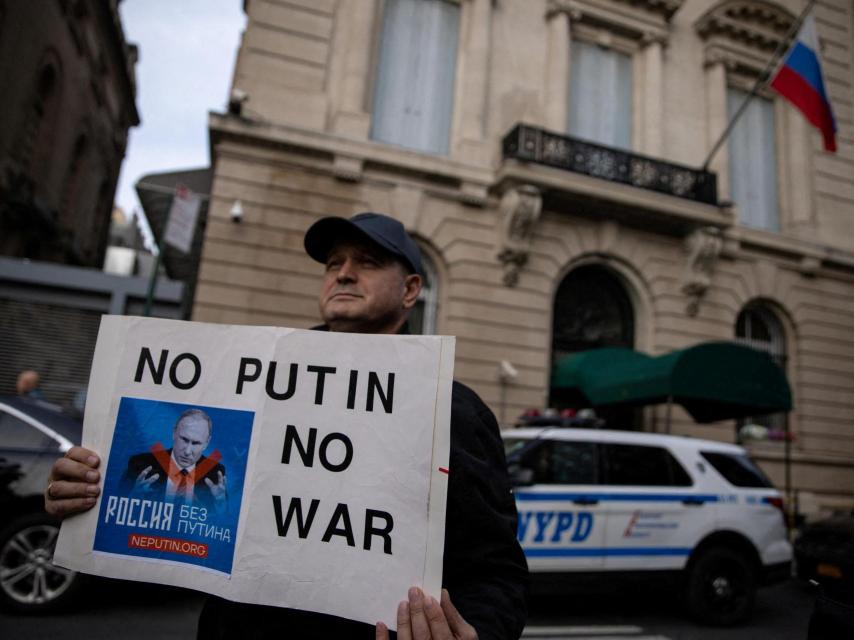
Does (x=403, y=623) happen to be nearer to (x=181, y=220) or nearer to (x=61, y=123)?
(x=181, y=220)

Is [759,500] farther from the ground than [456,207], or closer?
closer

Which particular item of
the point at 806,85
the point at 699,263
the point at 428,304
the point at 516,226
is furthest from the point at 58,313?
the point at 806,85

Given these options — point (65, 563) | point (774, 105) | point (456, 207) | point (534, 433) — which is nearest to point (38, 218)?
point (456, 207)

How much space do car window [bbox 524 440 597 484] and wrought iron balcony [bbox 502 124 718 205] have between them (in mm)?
7001

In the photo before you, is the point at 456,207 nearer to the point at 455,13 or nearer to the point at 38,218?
the point at 455,13

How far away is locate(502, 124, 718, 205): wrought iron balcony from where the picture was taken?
11617mm

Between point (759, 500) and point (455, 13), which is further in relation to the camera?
point (455, 13)

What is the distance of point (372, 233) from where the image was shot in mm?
1707

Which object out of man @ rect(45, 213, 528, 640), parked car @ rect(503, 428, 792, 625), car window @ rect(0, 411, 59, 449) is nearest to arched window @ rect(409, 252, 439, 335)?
parked car @ rect(503, 428, 792, 625)

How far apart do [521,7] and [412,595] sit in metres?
14.6

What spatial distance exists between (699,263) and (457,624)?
13.1 m

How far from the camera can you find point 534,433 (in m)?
6.05

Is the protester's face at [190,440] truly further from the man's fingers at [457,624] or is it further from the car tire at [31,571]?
the car tire at [31,571]

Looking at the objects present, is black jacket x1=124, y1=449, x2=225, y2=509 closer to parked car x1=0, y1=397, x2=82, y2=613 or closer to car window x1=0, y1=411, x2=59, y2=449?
parked car x1=0, y1=397, x2=82, y2=613
